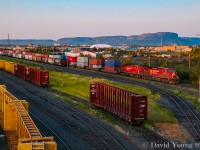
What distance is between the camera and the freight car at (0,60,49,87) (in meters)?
52.7

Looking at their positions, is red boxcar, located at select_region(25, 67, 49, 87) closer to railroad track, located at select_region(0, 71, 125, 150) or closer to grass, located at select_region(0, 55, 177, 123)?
grass, located at select_region(0, 55, 177, 123)

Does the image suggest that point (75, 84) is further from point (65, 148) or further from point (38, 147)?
point (38, 147)

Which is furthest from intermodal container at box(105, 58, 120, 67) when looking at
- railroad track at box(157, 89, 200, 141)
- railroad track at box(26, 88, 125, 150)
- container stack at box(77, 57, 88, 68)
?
railroad track at box(26, 88, 125, 150)

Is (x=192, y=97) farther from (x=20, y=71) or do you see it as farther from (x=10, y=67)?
(x=10, y=67)

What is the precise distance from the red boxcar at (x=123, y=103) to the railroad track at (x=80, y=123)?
2678 mm

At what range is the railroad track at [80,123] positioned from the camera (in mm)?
23650

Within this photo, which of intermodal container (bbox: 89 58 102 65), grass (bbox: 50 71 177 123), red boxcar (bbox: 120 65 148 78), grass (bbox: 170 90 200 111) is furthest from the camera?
intermodal container (bbox: 89 58 102 65)

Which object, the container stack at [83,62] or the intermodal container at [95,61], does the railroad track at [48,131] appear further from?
the container stack at [83,62]

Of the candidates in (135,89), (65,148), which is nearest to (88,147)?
(65,148)

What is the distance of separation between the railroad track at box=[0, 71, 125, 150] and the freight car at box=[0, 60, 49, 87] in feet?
37.7

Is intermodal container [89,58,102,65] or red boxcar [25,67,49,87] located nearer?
red boxcar [25,67,49,87]

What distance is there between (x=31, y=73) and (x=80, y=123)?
98.8 ft

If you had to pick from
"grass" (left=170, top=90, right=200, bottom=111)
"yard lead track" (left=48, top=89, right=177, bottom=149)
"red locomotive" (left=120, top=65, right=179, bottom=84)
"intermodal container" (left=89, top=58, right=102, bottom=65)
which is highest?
"intermodal container" (left=89, top=58, right=102, bottom=65)

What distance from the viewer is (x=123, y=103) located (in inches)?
1168
